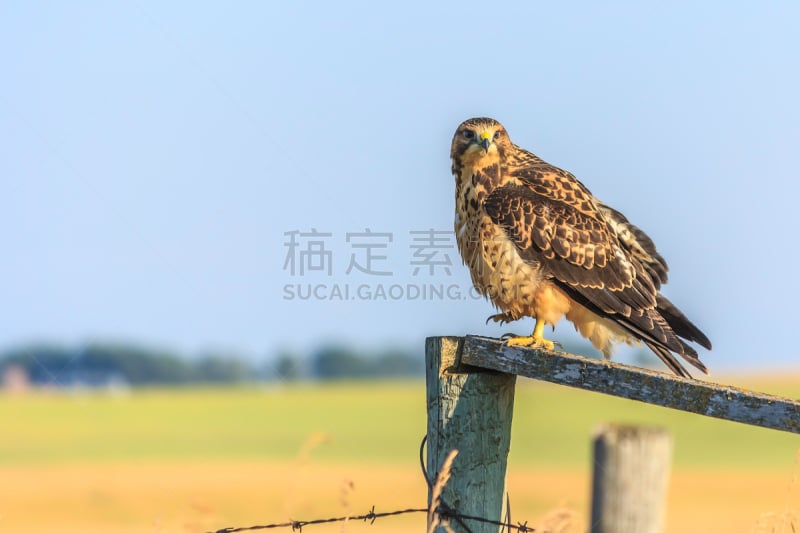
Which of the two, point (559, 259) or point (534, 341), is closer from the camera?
point (534, 341)

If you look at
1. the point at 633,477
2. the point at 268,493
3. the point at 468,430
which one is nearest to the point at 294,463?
the point at 468,430

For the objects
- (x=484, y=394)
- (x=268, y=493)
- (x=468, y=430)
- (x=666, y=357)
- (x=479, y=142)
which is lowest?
(x=268, y=493)

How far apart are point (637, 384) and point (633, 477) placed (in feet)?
8.36

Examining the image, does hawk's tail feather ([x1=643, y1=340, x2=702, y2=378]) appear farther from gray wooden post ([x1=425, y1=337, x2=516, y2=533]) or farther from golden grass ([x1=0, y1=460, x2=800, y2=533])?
golden grass ([x1=0, y1=460, x2=800, y2=533])

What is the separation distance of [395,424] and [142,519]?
26283 millimetres

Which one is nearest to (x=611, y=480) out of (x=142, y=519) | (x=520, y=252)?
(x=520, y=252)

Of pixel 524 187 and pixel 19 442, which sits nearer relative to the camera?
pixel 524 187

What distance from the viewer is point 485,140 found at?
21.8ft

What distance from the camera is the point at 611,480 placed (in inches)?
240

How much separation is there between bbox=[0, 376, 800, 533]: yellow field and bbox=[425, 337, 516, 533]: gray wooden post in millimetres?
279

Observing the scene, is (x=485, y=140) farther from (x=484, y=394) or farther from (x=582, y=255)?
(x=484, y=394)

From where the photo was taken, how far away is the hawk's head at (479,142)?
6660 mm

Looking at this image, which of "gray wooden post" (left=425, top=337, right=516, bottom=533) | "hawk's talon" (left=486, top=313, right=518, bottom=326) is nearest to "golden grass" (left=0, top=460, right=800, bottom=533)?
"hawk's talon" (left=486, top=313, right=518, bottom=326)

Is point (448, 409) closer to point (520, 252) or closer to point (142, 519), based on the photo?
point (520, 252)
